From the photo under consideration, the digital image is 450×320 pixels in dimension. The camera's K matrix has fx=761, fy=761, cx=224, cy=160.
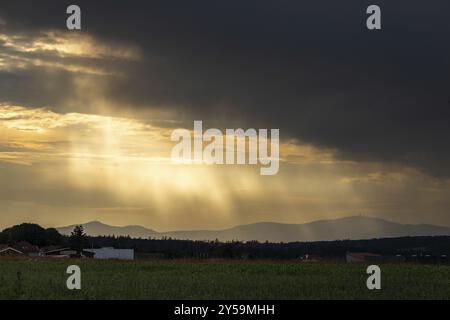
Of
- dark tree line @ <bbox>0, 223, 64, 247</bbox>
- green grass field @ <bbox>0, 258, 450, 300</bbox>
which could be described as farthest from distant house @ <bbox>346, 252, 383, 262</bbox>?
dark tree line @ <bbox>0, 223, 64, 247</bbox>

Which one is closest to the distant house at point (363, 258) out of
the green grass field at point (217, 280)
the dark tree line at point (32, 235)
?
the green grass field at point (217, 280)

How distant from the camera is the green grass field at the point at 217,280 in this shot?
3359cm

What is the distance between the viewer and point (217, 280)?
40219 millimetres

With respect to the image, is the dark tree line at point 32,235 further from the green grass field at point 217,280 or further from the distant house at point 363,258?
the green grass field at point 217,280

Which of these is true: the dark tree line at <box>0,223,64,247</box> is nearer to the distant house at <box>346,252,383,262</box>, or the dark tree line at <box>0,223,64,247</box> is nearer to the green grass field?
the distant house at <box>346,252,383,262</box>

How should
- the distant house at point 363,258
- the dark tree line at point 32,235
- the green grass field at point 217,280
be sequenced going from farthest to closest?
1. the dark tree line at point 32,235
2. the distant house at point 363,258
3. the green grass field at point 217,280

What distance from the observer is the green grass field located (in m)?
33.6

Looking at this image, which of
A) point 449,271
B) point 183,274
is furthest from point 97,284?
point 449,271
